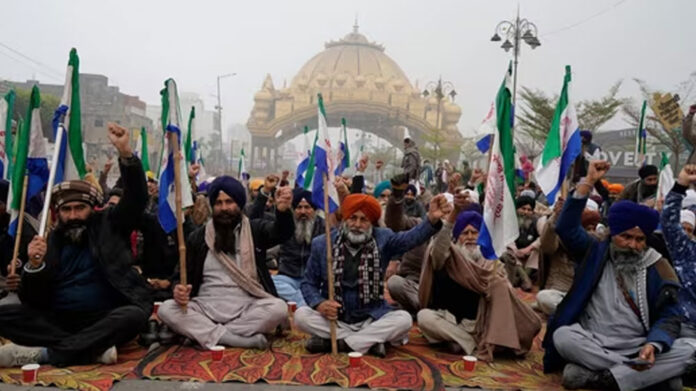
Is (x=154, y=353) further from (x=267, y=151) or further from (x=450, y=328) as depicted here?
(x=267, y=151)

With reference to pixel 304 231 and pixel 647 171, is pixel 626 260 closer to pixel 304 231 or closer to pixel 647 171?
pixel 304 231

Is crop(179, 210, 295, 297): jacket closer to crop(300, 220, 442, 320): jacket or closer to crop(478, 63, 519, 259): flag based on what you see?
crop(300, 220, 442, 320): jacket

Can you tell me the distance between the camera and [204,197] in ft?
20.8

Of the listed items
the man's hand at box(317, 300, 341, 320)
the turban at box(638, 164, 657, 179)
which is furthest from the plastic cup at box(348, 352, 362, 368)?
the turban at box(638, 164, 657, 179)

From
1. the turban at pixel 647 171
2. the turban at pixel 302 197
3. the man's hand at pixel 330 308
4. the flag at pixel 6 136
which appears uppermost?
the flag at pixel 6 136

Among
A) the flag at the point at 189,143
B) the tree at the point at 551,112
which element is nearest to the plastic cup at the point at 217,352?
the flag at the point at 189,143

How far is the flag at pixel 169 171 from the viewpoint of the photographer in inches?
176

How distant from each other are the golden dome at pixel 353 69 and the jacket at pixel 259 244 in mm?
59860

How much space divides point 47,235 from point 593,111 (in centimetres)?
2470

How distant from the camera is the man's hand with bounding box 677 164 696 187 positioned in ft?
12.7

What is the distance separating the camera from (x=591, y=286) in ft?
12.7

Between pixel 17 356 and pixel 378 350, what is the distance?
98.1 inches

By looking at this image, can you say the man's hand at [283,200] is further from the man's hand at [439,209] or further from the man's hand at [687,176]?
the man's hand at [687,176]

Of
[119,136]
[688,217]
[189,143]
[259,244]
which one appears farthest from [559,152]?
[189,143]
